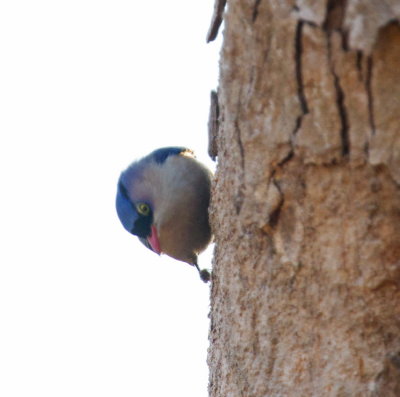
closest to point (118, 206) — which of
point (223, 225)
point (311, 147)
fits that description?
point (223, 225)

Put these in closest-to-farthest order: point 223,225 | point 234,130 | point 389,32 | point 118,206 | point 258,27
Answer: point 389,32, point 258,27, point 234,130, point 223,225, point 118,206

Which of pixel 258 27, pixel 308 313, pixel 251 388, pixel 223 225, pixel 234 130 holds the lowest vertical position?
pixel 251 388

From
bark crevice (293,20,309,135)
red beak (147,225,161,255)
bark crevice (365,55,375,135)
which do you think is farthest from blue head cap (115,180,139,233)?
bark crevice (365,55,375,135)

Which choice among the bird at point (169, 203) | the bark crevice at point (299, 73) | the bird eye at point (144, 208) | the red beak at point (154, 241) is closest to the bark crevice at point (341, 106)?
the bark crevice at point (299, 73)

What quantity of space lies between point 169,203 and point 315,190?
1.74 meters

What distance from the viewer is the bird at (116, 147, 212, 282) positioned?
5125mm

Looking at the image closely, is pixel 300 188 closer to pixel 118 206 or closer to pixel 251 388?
pixel 251 388

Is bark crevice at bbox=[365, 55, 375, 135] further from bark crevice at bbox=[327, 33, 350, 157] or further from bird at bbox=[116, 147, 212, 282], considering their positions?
bird at bbox=[116, 147, 212, 282]

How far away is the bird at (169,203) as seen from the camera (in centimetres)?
512

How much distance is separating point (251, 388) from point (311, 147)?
1134 mm

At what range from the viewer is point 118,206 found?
5848 mm

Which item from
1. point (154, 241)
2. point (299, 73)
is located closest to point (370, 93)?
point (299, 73)

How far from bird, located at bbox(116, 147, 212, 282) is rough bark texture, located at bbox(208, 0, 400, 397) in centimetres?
100

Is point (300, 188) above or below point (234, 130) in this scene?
below
